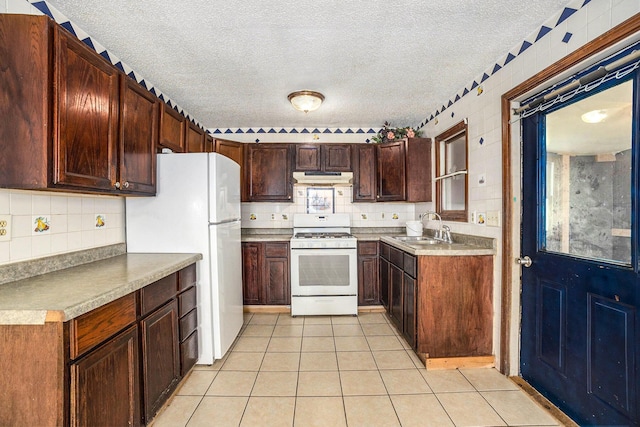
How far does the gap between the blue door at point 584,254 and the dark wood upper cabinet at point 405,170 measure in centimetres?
144

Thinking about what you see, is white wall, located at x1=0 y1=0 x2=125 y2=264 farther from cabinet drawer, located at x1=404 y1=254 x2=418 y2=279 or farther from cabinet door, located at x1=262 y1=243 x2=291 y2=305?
cabinet drawer, located at x1=404 y1=254 x2=418 y2=279

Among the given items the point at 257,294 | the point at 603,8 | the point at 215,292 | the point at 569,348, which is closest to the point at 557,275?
the point at 569,348

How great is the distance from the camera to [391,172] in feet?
11.7

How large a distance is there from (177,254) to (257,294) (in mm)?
1474

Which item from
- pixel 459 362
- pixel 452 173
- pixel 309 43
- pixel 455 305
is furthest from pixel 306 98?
pixel 459 362

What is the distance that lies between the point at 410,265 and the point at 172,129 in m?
2.27

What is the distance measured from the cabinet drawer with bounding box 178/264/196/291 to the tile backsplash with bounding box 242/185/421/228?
178cm

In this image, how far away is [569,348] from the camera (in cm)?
168

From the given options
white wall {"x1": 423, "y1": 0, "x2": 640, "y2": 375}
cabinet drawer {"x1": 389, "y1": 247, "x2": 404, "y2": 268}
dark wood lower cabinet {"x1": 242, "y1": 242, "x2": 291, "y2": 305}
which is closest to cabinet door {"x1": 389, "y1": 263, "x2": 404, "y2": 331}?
cabinet drawer {"x1": 389, "y1": 247, "x2": 404, "y2": 268}

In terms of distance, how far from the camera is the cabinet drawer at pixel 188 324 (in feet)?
6.43

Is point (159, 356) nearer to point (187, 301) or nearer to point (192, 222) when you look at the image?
point (187, 301)

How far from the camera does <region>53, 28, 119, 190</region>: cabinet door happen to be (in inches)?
52.1

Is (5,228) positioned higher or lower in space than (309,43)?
lower

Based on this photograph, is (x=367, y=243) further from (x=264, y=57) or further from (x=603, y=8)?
(x=603, y=8)
